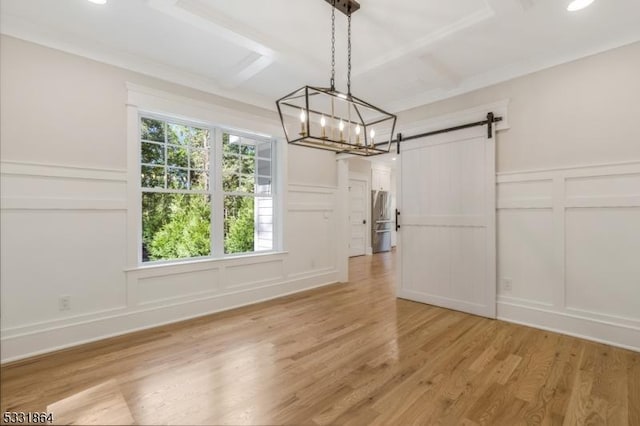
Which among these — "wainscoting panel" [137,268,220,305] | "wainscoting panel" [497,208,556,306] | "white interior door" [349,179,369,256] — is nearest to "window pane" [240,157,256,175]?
"wainscoting panel" [137,268,220,305]

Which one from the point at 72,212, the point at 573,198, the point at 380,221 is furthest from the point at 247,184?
the point at 380,221

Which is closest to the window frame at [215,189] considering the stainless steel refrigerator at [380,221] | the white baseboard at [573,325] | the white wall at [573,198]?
the white wall at [573,198]

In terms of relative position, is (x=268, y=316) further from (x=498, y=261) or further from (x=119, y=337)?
(x=498, y=261)

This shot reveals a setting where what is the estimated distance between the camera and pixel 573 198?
2.96 metres

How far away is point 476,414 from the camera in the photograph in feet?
5.97

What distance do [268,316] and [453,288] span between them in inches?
89.7

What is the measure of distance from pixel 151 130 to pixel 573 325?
4808 millimetres

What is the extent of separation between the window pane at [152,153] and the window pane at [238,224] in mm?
893

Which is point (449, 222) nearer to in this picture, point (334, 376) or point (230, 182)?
point (334, 376)

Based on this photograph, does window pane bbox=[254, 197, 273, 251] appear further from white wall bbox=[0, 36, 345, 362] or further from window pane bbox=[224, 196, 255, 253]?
white wall bbox=[0, 36, 345, 362]

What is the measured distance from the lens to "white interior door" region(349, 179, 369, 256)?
7.79m

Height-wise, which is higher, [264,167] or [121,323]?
[264,167]

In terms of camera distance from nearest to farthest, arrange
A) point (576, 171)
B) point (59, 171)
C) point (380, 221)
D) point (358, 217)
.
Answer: point (59, 171) < point (576, 171) < point (358, 217) < point (380, 221)

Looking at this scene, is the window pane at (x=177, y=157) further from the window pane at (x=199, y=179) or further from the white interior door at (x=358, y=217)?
the white interior door at (x=358, y=217)
